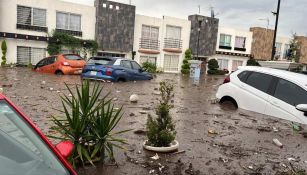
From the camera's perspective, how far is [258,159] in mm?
6285

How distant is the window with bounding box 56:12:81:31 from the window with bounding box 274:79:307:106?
84.8ft

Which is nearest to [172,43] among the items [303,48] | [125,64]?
[125,64]

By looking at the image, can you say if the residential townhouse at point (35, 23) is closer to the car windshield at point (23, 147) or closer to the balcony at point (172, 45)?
the balcony at point (172, 45)

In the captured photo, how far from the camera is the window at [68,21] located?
31562mm

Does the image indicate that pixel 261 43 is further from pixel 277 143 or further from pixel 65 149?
Result: pixel 65 149

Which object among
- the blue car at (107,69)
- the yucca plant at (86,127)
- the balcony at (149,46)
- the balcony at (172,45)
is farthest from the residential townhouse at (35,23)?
the yucca plant at (86,127)

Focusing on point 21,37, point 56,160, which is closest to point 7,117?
point 56,160

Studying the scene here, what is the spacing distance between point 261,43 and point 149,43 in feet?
67.0

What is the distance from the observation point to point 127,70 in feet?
63.9

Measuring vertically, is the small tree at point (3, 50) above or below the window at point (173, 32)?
below

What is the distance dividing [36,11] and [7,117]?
29.5m

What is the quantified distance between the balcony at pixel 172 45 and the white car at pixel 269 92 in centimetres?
2805

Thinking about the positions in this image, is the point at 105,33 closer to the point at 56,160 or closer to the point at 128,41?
the point at 128,41

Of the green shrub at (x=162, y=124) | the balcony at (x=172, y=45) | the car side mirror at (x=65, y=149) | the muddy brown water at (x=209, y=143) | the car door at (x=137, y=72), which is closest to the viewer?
the car side mirror at (x=65, y=149)
